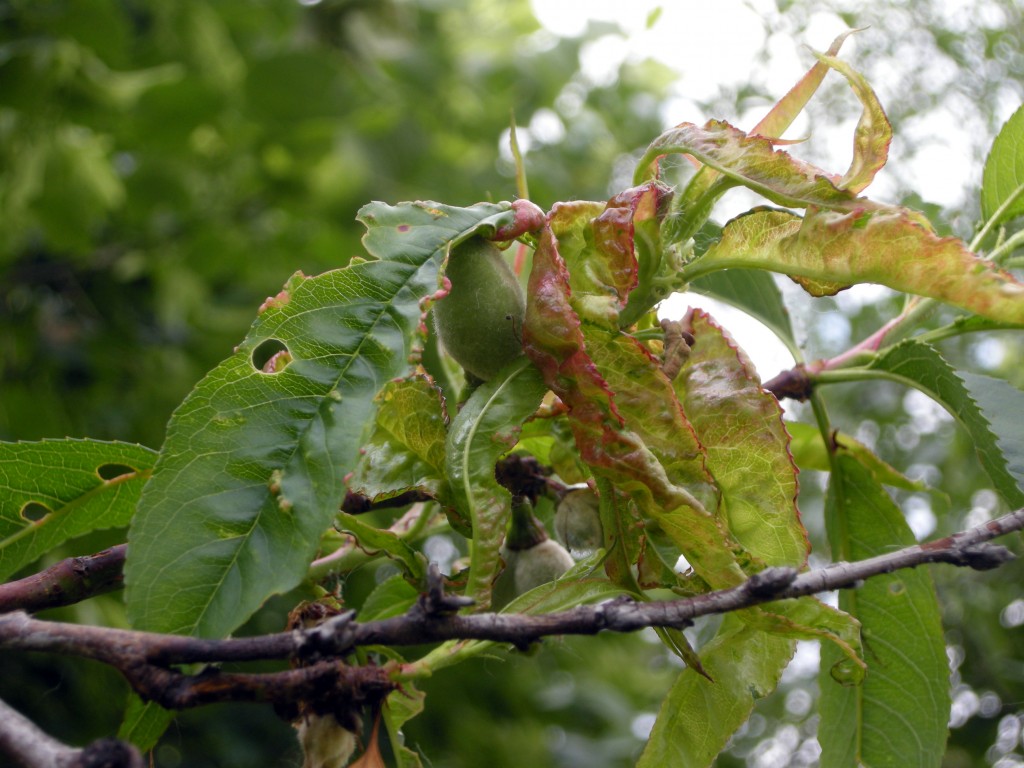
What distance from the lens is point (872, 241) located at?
3.00 feet

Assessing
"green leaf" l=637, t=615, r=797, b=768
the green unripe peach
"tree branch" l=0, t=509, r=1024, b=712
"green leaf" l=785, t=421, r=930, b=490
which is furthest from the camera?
"green leaf" l=785, t=421, r=930, b=490

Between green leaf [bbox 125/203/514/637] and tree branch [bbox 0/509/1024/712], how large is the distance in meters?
0.04

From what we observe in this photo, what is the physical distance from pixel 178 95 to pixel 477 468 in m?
2.37

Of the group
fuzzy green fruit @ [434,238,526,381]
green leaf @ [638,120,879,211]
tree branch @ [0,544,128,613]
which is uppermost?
green leaf @ [638,120,879,211]

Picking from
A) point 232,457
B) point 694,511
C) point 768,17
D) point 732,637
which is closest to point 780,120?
point 694,511

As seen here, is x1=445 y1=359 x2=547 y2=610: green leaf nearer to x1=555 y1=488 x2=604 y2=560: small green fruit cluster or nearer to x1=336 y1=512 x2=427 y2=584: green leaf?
x1=336 y1=512 x2=427 y2=584: green leaf

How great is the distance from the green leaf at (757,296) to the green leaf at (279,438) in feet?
1.76

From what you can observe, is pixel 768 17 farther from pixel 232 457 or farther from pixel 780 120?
pixel 232 457

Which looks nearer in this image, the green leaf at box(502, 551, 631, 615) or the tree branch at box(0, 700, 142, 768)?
the tree branch at box(0, 700, 142, 768)

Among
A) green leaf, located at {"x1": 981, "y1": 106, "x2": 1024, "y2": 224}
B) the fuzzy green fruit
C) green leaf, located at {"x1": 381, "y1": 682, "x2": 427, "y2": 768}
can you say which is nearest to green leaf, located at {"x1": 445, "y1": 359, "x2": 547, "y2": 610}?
the fuzzy green fruit

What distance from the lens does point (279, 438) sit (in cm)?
85

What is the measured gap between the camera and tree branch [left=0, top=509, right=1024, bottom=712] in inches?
28.5

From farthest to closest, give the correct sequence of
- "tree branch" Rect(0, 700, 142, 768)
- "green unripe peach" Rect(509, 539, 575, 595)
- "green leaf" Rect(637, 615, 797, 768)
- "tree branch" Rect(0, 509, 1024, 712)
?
"green unripe peach" Rect(509, 539, 575, 595)
"green leaf" Rect(637, 615, 797, 768)
"tree branch" Rect(0, 509, 1024, 712)
"tree branch" Rect(0, 700, 142, 768)

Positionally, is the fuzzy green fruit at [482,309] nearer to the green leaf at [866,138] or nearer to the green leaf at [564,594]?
the green leaf at [564,594]
